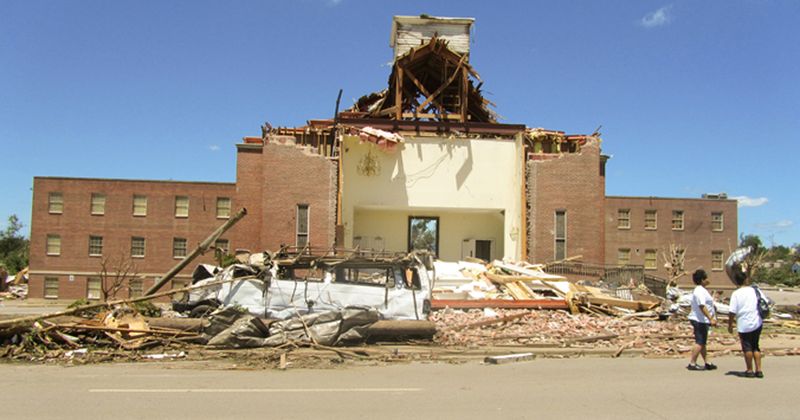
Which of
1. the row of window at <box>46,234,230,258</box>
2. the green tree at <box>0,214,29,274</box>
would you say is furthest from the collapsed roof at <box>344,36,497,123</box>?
the green tree at <box>0,214,29,274</box>

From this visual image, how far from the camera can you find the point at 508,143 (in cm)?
2848

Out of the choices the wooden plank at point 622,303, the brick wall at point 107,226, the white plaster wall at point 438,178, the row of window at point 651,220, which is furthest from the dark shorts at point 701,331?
the row of window at point 651,220

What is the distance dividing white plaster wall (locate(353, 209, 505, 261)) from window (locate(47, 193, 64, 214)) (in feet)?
63.8

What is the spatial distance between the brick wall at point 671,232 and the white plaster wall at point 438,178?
1798 centimetres

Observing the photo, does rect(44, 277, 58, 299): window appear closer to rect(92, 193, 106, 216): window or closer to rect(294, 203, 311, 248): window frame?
rect(92, 193, 106, 216): window

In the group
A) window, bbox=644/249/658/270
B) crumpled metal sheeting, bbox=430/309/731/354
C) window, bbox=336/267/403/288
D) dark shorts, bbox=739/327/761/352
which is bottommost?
crumpled metal sheeting, bbox=430/309/731/354

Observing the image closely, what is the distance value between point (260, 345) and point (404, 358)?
268 centimetres

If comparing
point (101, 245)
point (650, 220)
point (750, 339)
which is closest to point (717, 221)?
point (650, 220)

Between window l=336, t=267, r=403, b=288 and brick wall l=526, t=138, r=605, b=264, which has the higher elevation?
brick wall l=526, t=138, r=605, b=264

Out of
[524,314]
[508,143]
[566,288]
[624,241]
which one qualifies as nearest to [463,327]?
[524,314]

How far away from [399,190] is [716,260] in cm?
2956

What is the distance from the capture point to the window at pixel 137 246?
36.3 metres

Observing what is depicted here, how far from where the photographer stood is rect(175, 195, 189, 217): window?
36647mm

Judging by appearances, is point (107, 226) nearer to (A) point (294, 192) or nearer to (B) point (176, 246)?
(B) point (176, 246)
